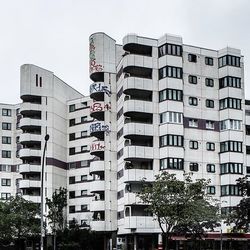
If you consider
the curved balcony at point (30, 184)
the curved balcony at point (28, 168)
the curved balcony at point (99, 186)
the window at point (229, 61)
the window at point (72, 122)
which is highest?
the window at point (229, 61)

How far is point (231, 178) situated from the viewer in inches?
3664

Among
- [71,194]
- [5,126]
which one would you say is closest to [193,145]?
[71,194]

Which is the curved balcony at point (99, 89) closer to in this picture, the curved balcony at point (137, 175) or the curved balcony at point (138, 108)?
the curved balcony at point (138, 108)

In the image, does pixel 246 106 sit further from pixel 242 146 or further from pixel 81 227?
pixel 81 227

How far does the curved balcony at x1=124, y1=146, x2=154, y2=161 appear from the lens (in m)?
88.1

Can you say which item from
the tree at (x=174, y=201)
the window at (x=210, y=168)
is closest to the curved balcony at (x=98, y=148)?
the window at (x=210, y=168)

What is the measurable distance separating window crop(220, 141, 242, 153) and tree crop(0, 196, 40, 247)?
31.8 metres

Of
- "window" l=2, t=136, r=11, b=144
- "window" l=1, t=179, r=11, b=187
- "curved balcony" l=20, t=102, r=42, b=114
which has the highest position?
"curved balcony" l=20, t=102, r=42, b=114

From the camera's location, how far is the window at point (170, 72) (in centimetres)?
9169

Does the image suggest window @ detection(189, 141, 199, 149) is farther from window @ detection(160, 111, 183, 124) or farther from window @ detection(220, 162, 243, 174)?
window @ detection(220, 162, 243, 174)

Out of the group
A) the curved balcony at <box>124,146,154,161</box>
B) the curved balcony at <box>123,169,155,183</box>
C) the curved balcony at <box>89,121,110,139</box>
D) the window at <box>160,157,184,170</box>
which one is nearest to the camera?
the curved balcony at <box>123,169,155,183</box>

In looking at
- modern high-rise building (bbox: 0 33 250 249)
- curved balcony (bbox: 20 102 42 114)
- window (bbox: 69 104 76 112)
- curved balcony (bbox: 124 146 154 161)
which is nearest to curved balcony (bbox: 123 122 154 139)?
modern high-rise building (bbox: 0 33 250 249)

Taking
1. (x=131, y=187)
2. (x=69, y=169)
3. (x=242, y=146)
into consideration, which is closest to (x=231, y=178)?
(x=242, y=146)

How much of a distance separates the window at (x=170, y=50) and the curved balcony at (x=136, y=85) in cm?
482
